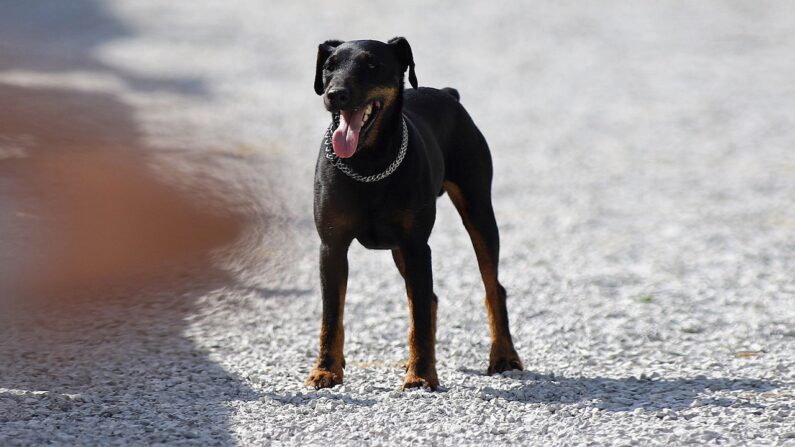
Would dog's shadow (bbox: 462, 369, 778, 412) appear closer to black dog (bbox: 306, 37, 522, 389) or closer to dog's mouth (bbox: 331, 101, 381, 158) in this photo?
black dog (bbox: 306, 37, 522, 389)

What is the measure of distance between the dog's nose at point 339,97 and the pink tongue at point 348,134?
99 millimetres

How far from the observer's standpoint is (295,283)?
910 cm

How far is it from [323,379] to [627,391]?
1512 mm

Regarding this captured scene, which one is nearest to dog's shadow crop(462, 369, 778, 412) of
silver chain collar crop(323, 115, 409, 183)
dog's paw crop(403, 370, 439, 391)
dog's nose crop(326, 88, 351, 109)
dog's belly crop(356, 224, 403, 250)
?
dog's paw crop(403, 370, 439, 391)

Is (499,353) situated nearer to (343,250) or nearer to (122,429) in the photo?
(343,250)

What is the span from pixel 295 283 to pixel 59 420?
12.8 feet

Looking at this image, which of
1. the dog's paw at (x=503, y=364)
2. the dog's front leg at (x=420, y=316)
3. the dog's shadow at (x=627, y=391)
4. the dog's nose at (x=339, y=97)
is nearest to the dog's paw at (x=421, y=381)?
the dog's front leg at (x=420, y=316)

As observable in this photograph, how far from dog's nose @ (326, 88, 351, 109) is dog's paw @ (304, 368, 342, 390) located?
1.41m

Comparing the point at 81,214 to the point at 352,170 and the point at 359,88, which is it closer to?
the point at 352,170

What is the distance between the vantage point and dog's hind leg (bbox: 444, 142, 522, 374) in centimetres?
622

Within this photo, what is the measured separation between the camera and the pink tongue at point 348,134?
5281mm

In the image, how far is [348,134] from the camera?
5293 millimetres

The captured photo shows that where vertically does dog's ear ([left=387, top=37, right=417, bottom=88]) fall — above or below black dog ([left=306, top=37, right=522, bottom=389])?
above

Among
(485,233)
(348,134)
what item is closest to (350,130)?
(348,134)
